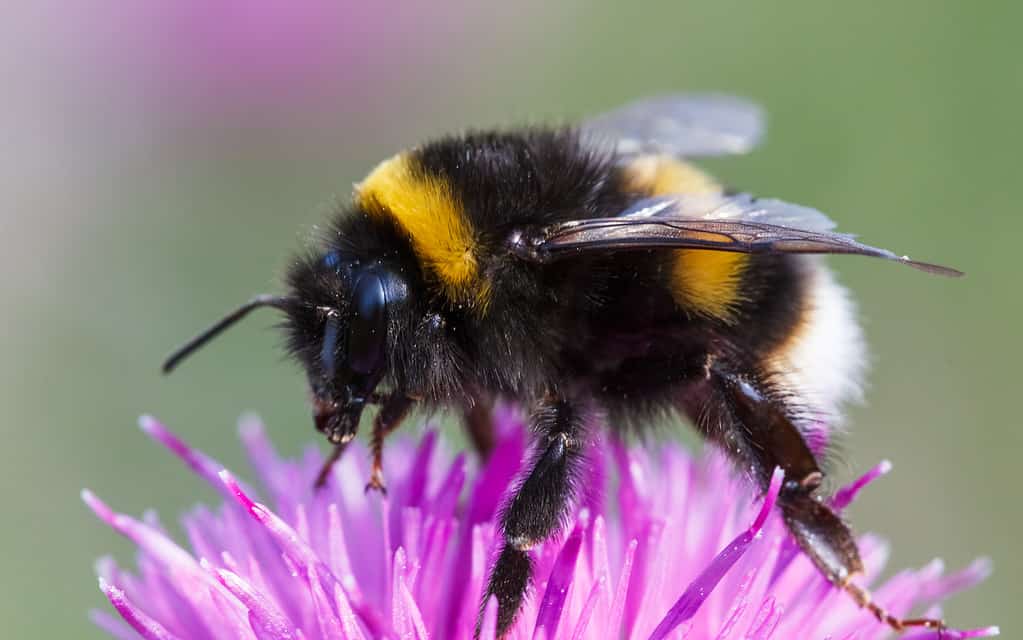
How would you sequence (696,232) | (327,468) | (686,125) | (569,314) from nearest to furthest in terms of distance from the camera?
1. (696,232)
2. (569,314)
3. (327,468)
4. (686,125)

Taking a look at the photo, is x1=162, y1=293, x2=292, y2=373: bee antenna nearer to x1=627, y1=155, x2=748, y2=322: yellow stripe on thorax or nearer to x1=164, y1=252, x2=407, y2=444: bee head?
x1=164, y1=252, x2=407, y2=444: bee head

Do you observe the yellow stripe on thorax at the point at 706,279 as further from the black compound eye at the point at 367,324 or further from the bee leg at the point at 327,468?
the bee leg at the point at 327,468

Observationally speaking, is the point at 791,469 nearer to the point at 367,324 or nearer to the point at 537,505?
the point at 537,505

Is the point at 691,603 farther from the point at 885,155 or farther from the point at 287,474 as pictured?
the point at 885,155

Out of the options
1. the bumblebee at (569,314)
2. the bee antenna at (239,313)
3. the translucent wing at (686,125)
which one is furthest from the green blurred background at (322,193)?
the bumblebee at (569,314)

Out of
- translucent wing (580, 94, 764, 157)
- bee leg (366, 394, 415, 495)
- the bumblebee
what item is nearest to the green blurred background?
translucent wing (580, 94, 764, 157)

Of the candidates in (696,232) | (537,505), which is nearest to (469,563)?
(537,505)
